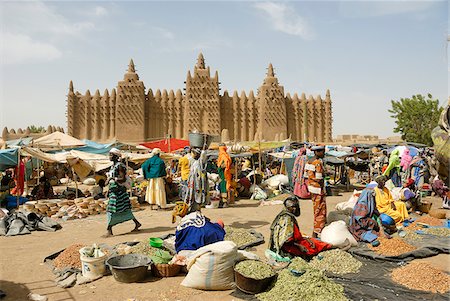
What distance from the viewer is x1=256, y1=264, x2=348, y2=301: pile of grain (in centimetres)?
408

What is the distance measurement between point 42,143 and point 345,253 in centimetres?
1429

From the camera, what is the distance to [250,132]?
44.2 m

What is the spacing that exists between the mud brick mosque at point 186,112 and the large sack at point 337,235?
34.0m

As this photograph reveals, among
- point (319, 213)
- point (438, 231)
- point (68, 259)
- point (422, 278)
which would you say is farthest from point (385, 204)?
point (68, 259)

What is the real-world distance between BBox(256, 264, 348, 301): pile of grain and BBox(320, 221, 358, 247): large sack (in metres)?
1.98

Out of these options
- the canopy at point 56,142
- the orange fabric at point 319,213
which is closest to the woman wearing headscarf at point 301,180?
the orange fabric at point 319,213

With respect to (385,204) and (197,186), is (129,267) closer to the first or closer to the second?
(197,186)

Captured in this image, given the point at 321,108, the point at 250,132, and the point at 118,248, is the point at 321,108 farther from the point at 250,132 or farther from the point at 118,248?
the point at 118,248

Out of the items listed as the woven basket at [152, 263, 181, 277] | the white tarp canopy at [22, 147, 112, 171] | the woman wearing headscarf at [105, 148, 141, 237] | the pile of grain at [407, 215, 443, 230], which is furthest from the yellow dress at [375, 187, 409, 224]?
the white tarp canopy at [22, 147, 112, 171]

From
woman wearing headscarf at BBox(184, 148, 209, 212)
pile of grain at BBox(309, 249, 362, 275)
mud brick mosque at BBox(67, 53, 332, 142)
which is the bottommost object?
pile of grain at BBox(309, 249, 362, 275)

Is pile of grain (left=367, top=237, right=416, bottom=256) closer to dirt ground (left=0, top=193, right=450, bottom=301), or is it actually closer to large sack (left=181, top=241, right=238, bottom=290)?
dirt ground (left=0, top=193, right=450, bottom=301)

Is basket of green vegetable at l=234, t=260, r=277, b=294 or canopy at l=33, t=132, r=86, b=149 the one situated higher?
canopy at l=33, t=132, r=86, b=149

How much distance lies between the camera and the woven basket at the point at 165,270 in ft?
16.8

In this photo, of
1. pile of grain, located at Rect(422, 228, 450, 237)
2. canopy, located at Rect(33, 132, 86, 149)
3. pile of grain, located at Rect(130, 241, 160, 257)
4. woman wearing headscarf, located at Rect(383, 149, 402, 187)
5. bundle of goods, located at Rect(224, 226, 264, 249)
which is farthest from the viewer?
canopy, located at Rect(33, 132, 86, 149)
